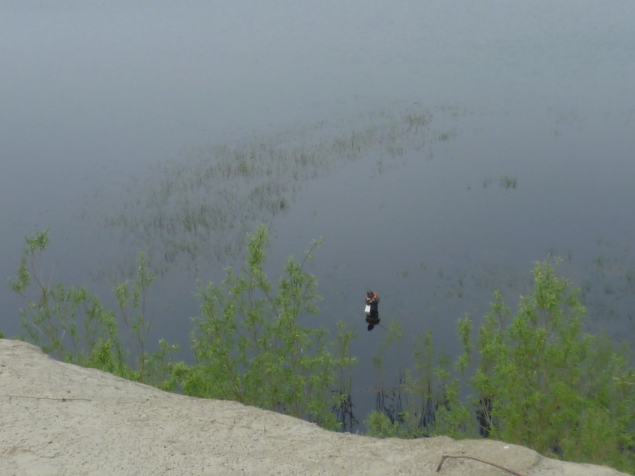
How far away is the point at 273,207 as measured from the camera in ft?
55.4

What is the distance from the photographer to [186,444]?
17.2 feet

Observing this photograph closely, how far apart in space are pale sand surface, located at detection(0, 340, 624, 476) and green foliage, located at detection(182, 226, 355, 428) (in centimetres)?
245

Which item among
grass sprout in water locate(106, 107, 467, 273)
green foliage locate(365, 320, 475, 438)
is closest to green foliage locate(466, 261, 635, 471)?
green foliage locate(365, 320, 475, 438)

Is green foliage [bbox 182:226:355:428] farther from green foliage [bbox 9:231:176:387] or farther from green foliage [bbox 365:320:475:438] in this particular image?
green foliage [bbox 365:320:475:438]

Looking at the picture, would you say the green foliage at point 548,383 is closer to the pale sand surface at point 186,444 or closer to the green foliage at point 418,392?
the pale sand surface at point 186,444

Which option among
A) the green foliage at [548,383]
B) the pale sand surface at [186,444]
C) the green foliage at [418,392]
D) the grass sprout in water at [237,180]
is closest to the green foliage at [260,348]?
the green foliage at [418,392]

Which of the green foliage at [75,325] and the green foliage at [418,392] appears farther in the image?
the green foliage at [418,392]

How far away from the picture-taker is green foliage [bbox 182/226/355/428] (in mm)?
8531

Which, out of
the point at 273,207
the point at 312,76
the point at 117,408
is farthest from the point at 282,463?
the point at 312,76

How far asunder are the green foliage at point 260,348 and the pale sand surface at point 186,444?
8.03 feet

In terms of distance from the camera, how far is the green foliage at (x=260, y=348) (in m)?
8.53

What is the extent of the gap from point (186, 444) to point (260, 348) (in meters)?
3.62

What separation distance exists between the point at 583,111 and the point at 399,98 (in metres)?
5.76

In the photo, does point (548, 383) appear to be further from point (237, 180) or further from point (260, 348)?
point (237, 180)
